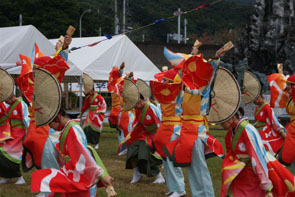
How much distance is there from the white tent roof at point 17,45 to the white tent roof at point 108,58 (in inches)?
68.1

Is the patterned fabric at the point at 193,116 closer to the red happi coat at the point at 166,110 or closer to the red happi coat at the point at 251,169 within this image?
the red happi coat at the point at 166,110

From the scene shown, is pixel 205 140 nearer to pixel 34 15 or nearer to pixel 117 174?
pixel 117 174

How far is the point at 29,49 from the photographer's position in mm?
14781

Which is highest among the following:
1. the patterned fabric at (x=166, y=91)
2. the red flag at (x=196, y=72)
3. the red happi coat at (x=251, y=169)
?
the red flag at (x=196, y=72)

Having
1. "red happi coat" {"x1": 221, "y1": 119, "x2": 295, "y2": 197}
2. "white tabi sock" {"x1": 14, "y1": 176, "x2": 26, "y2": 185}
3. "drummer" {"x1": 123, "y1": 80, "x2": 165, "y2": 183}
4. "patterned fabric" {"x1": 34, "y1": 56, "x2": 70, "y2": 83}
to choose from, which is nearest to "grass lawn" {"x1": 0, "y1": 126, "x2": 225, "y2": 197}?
"white tabi sock" {"x1": 14, "y1": 176, "x2": 26, "y2": 185}

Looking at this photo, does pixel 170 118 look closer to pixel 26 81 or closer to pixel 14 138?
pixel 26 81

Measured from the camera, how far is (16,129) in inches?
356

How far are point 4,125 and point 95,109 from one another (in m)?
5.81

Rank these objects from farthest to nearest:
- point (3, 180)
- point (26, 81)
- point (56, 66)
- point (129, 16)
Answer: point (129, 16), point (3, 180), point (26, 81), point (56, 66)

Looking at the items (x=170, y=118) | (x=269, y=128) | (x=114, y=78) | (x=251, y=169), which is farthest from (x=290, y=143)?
(x=114, y=78)

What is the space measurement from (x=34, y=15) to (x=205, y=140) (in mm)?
41565

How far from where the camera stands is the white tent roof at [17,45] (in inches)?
550

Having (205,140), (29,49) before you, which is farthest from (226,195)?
(29,49)

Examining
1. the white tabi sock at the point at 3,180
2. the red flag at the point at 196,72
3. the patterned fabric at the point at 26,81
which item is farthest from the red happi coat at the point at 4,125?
→ the red flag at the point at 196,72
